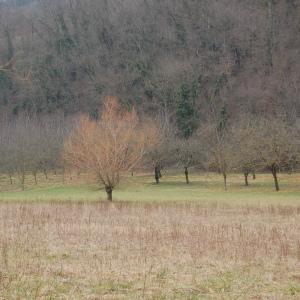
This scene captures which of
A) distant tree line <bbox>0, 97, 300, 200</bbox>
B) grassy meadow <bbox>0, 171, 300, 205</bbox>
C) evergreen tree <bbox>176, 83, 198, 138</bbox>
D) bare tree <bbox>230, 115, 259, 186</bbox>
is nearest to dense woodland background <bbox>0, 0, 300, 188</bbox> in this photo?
evergreen tree <bbox>176, 83, 198, 138</bbox>

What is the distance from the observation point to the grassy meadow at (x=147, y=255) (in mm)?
9305

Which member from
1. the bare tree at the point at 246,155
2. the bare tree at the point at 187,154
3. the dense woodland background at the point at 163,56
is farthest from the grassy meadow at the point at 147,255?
the dense woodland background at the point at 163,56

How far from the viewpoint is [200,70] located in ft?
308

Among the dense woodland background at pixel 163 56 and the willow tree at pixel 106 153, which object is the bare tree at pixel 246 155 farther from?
the dense woodland background at pixel 163 56

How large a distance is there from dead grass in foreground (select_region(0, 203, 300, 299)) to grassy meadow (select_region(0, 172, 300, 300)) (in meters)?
0.02

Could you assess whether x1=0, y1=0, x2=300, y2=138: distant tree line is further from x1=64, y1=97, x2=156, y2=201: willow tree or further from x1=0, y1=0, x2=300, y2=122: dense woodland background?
x1=64, y1=97, x2=156, y2=201: willow tree

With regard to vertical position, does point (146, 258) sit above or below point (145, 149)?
below

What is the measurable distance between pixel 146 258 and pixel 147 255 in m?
0.46

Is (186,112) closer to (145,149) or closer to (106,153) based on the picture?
(145,149)

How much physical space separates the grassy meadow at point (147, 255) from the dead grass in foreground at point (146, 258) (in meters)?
0.02

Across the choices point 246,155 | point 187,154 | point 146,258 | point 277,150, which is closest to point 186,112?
point 187,154

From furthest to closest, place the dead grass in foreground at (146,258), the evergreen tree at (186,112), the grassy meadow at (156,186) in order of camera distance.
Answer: the evergreen tree at (186,112) < the grassy meadow at (156,186) < the dead grass in foreground at (146,258)

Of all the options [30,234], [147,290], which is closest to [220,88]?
[30,234]

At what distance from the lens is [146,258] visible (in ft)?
41.8
